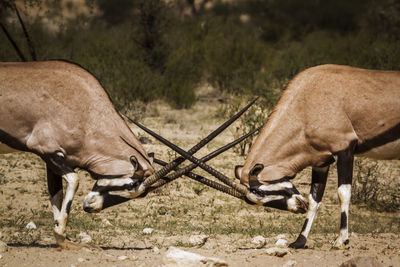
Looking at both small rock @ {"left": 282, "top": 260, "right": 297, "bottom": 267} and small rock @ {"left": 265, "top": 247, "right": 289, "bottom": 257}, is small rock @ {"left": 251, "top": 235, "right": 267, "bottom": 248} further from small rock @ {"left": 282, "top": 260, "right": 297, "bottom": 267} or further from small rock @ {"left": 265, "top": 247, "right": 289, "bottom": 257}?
small rock @ {"left": 282, "top": 260, "right": 297, "bottom": 267}

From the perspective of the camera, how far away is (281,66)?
1652cm

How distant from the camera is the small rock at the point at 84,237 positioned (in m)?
7.19

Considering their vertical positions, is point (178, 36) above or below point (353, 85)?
A: below

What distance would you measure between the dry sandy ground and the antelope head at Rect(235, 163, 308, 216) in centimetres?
54

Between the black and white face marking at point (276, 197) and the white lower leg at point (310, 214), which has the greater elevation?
the black and white face marking at point (276, 197)

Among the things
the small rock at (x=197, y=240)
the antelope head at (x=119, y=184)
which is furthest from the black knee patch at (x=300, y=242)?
the antelope head at (x=119, y=184)

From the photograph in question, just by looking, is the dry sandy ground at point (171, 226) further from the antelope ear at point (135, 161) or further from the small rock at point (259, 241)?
the antelope ear at point (135, 161)

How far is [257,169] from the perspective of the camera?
682cm

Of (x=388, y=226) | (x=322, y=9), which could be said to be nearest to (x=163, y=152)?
(x=388, y=226)

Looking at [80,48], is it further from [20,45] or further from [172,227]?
[172,227]

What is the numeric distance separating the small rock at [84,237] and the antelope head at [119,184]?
71 centimetres

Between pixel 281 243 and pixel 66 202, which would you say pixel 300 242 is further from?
pixel 66 202

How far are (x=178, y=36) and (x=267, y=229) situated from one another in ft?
38.1

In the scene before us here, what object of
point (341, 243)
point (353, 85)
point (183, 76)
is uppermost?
point (353, 85)
